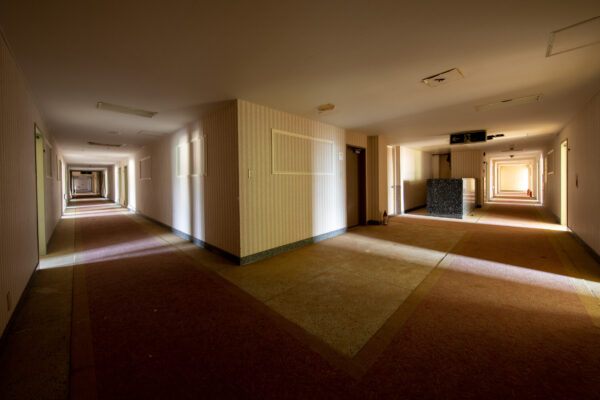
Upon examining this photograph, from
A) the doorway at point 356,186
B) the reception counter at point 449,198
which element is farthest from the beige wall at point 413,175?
the doorway at point 356,186

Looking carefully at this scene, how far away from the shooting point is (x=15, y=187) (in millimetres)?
2656

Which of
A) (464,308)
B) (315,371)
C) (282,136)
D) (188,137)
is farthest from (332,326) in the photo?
(188,137)

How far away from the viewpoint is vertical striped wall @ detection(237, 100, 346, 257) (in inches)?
160

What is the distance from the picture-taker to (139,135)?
659cm

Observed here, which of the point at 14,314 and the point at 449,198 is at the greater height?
the point at 449,198

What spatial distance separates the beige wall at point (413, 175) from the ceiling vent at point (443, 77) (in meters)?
6.24

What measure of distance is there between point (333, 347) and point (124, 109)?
15.8 feet

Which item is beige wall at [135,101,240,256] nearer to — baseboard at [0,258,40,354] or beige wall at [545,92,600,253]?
baseboard at [0,258,40,354]

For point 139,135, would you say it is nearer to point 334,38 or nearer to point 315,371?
point 334,38

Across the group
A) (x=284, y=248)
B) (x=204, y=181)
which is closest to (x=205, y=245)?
(x=204, y=181)

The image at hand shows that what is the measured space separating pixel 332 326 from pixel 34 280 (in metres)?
3.88

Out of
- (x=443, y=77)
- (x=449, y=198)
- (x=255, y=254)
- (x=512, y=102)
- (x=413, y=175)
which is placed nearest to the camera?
(x=443, y=77)

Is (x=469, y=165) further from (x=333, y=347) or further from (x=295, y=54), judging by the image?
(x=333, y=347)

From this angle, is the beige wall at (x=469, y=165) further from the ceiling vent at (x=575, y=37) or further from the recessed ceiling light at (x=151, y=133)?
the recessed ceiling light at (x=151, y=133)
